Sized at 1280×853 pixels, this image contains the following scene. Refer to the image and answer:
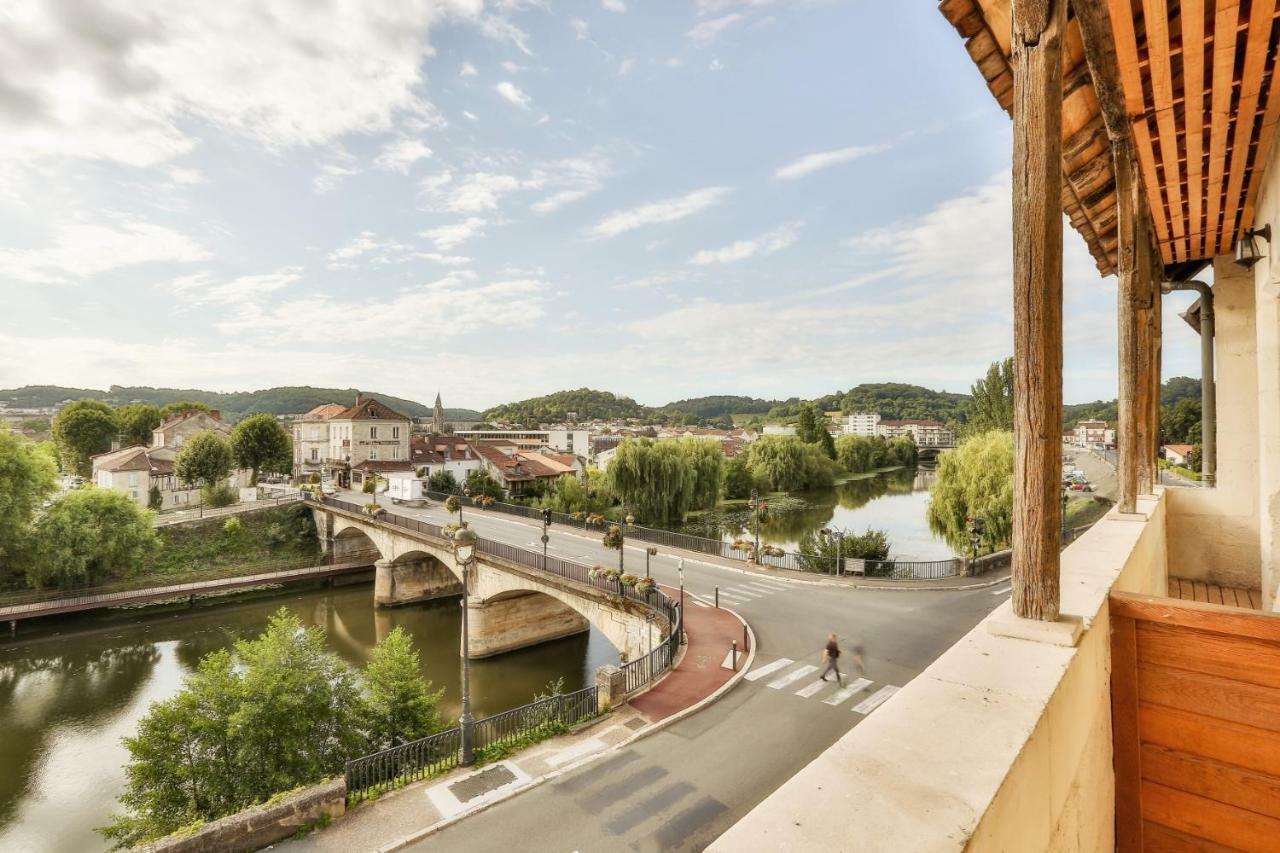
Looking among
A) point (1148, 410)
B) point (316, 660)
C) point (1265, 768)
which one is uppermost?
point (1148, 410)

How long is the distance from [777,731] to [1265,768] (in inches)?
337

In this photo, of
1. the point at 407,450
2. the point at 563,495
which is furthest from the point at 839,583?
the point at 407,450

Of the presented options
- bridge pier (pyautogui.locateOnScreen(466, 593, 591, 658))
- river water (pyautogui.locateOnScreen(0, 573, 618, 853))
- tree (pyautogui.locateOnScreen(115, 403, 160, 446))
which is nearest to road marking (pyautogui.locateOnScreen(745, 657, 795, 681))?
river water (pyautogui.locateOnScreen(0, 573, 618, 853))

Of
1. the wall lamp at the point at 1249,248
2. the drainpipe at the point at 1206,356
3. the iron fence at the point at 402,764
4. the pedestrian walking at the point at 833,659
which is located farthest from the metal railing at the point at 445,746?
the wall lamp at the point at 1249,248

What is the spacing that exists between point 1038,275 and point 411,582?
Answer: 111 ft

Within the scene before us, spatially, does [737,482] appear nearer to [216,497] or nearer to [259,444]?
[216,497]

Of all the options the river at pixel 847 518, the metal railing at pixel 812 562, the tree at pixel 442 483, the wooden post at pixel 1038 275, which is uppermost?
the wooden post at pixel 1038 275

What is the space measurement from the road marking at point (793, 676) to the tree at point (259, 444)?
6133 cm

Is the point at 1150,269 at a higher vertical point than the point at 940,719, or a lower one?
higher

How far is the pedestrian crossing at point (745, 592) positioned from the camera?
17812mm

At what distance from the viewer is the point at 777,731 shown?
10.1 metres

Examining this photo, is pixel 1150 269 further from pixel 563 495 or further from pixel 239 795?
pixel 563 495

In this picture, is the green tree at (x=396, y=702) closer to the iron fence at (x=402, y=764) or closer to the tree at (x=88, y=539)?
the iron fence at (x=402, y=764)

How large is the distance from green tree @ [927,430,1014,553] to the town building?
46719 millimetres
